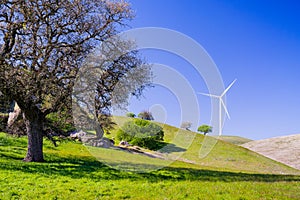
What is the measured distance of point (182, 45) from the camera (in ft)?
69.2

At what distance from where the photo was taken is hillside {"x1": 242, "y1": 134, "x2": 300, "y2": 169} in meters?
61.3

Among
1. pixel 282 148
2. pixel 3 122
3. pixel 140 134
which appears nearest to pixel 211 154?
pixel 140 134

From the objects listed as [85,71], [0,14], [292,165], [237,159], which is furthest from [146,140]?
[0,14]

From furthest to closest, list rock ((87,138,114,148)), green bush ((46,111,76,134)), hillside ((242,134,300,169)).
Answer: hillside ((242,134,300,169)) → rock ((87,138,114,148)) → green bush ((46,111,76,134))

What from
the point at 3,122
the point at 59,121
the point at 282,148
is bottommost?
the point at 282,148

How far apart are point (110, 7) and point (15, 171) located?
13230 mm

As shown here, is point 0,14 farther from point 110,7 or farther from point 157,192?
point 157,192

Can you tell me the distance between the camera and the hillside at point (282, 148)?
61.3m

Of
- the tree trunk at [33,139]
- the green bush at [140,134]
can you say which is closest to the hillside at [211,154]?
the green bush at [140,134]

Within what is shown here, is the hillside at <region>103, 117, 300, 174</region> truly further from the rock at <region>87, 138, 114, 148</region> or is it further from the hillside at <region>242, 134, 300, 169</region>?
the rock at <region>87, 138, 114, 148</region>

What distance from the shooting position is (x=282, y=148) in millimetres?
69875

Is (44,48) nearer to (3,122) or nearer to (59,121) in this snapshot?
(59,121)

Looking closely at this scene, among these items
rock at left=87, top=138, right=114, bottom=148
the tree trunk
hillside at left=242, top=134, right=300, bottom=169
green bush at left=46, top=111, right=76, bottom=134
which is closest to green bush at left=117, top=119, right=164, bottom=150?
rock at left=87, top=138, right=114, bottom=148

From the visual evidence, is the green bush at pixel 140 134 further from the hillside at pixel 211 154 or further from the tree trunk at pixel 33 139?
the tree trunk at pixel 33 139
